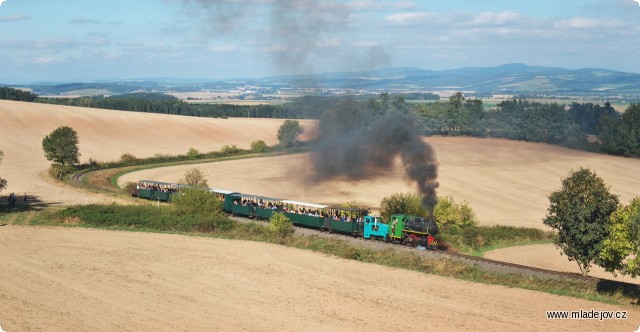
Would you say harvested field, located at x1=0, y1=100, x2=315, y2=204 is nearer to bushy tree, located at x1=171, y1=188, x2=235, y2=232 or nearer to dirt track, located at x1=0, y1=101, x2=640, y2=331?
bushy tree, located at x1=171, y1=188, x2=235, y2=232

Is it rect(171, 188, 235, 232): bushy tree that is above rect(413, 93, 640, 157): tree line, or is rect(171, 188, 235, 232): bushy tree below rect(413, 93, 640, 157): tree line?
below

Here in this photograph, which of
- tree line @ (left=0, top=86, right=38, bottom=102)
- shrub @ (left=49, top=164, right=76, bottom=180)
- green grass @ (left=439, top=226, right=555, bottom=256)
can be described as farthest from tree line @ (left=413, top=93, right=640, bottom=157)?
tree line @ (left=0, top=86, right=38, bottom=102)

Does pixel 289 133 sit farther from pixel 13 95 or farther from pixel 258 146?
pixel 13 95

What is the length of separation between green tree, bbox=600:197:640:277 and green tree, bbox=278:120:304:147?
82.2 m

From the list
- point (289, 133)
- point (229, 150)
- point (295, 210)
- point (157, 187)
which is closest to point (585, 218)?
point (295, 210)

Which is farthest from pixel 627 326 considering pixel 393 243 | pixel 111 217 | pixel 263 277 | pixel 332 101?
pixel 332 101

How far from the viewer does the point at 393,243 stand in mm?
51406

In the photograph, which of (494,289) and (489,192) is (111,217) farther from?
(489,192)

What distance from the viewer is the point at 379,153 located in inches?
3201

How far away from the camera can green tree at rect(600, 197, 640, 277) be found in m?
33.7

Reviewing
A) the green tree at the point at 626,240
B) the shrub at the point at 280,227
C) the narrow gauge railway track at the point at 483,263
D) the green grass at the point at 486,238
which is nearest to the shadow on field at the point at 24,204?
the shrub at the point at 280,227

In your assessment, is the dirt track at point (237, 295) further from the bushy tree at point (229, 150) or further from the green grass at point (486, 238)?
the bushy tree at point (229, 150)

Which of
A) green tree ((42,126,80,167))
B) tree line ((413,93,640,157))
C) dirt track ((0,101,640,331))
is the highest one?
tree line ((413,93,640,157))

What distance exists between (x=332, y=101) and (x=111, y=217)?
33.9 metres
